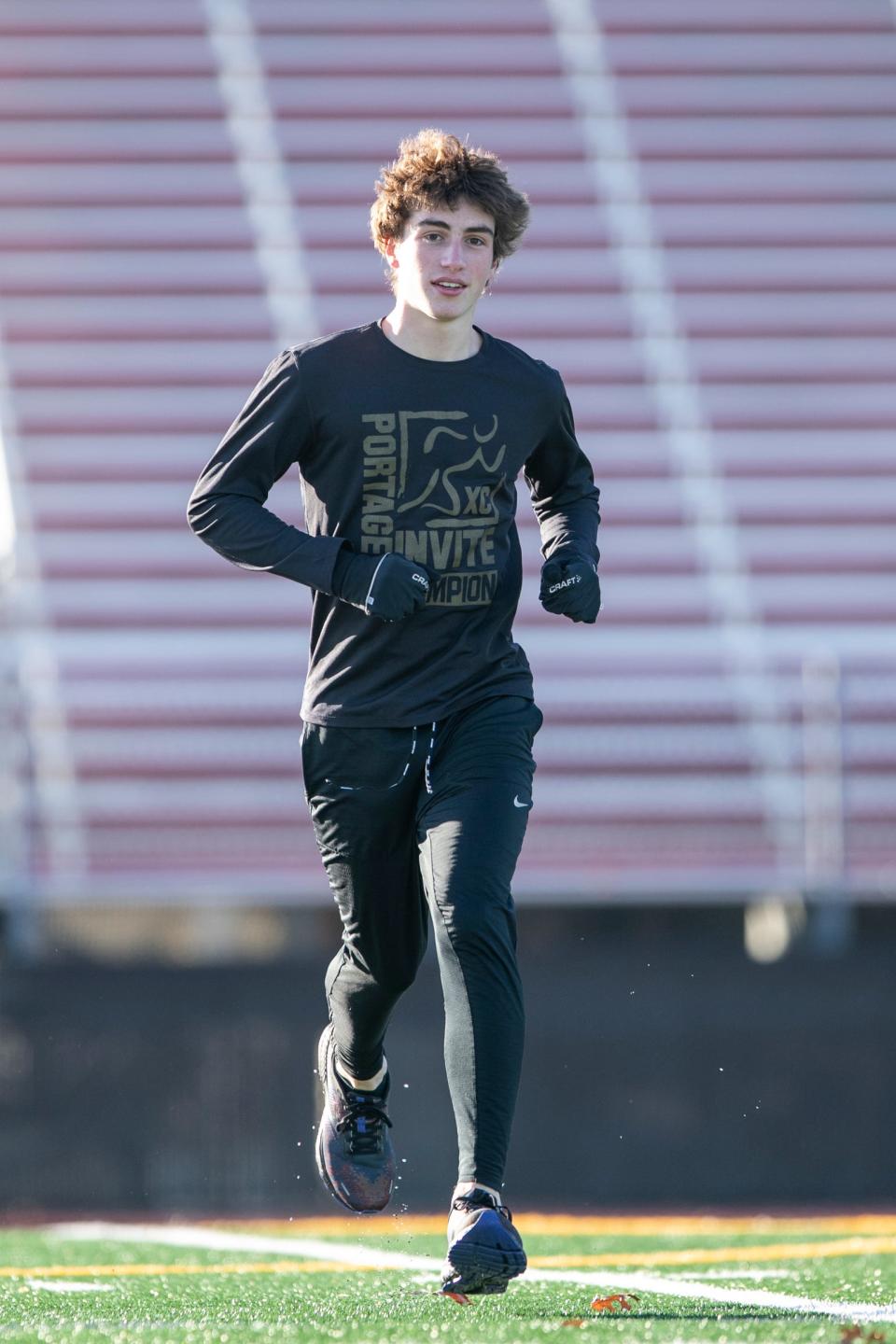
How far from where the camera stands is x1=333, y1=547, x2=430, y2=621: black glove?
3514 millimetres

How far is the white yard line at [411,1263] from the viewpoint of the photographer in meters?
3.54

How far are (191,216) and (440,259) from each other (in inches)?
250

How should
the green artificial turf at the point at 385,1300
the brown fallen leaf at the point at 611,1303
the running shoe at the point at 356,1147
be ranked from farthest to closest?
1. the running shoe at the point at 356,1147
2. the brown fallen leaf at the point at 611,1303
3. the green artificial turf at the point at 385,1300

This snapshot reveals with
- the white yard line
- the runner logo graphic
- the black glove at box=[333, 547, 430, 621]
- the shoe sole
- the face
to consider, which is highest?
the face

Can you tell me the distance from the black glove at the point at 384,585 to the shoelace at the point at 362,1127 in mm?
1016

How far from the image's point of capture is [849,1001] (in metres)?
6.64

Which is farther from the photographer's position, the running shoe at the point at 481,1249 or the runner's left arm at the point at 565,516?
the runner's left arm at the point at 565,516

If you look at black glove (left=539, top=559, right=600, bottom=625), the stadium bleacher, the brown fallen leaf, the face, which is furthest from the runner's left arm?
the stadium bleacher

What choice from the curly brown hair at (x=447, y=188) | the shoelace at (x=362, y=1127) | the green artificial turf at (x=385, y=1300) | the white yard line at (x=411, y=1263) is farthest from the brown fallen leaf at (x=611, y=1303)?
the curly brown hair at (x=447, y=188)

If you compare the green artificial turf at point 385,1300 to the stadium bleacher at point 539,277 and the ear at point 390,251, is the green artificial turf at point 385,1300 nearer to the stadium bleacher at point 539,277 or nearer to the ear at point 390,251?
the ear at point 390,251

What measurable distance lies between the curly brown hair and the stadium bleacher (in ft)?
14.1

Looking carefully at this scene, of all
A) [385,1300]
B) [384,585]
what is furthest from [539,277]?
[385,1300]

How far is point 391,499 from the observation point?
3.68m

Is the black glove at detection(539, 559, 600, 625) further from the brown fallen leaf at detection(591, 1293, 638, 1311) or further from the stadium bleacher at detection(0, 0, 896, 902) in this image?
the stadium bleacher at detection(0, 0, 896, 902)
